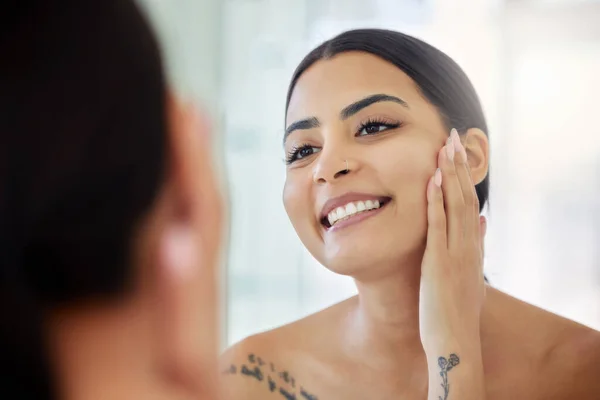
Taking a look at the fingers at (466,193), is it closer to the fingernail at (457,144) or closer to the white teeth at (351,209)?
the fingernail at (457,144)

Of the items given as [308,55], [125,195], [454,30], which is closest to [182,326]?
[125,195]

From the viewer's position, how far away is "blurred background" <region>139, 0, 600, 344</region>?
937 mm

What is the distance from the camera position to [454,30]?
944 millimetres

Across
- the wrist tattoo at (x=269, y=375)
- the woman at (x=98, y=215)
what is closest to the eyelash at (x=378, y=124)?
the woman at (x=98, y=215)

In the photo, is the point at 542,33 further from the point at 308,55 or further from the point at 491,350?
the point at 491,350

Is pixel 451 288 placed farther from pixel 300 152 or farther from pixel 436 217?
pixel 300 152

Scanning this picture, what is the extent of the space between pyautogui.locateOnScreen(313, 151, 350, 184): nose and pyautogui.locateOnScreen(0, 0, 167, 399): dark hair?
304mm

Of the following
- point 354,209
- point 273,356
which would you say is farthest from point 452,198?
point 273,356

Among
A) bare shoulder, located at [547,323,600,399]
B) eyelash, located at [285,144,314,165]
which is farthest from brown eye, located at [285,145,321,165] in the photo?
bare shoulder, located at [547,323,600,399]

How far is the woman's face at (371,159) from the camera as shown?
0.89 metres

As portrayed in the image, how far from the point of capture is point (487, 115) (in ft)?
3.08

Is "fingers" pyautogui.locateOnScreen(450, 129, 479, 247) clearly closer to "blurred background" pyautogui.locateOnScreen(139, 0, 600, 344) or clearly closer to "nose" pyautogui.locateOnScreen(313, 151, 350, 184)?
"blurred background" pyautogui.locateOnScreen(139, 0, 600, 344)

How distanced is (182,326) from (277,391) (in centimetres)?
26

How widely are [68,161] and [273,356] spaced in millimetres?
469
